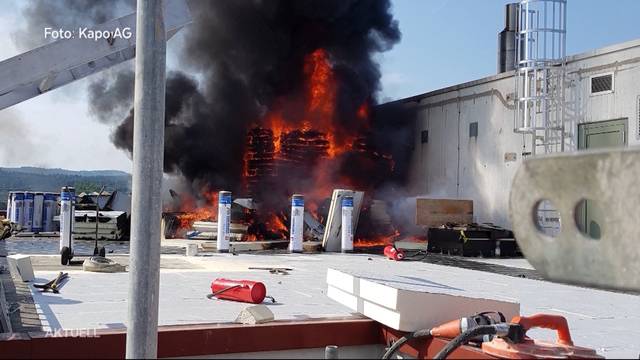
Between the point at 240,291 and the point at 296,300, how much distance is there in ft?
2.15

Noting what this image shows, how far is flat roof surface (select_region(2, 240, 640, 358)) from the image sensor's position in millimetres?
5719

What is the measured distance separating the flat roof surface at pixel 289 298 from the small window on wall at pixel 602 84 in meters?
6.96

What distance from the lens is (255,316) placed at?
5.56 metres

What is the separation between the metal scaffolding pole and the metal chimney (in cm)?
2028

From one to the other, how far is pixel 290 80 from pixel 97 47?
58.4 feet

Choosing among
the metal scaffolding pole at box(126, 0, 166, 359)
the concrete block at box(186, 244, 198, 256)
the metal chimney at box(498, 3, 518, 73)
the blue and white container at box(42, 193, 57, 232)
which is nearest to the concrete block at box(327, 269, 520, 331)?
the metal scaffolding pole at box(126, 0, 166, 359)

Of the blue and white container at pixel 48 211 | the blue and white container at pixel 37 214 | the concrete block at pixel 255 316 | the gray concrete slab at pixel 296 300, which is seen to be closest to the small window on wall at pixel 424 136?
the gray concrete slab at pixel 296 300

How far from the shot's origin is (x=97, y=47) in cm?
684

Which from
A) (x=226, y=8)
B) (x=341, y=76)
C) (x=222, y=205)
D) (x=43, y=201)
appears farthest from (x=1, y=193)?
(x=222, y=205)

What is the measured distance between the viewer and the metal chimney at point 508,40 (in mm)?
21889

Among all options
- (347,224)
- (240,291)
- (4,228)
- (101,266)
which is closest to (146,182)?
(240,291)

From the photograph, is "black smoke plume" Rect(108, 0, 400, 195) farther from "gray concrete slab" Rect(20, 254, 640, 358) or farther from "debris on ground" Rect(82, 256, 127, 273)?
"debris on ground" Rect(82, 256, 127, 273)

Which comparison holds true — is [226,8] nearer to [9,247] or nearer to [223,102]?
[223,102]

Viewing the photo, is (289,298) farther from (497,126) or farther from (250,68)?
(250,68)
